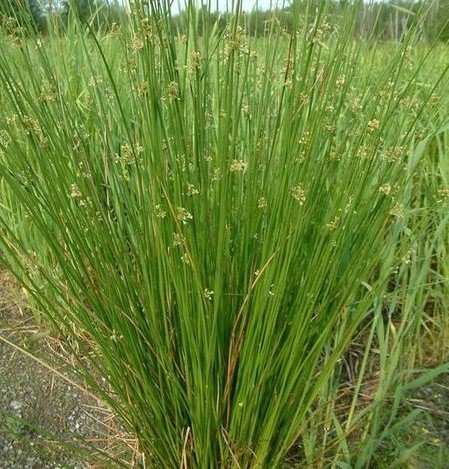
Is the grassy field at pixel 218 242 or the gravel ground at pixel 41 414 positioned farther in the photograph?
the gravel ground at pixel 41 414

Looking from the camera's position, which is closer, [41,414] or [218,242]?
[218,242]

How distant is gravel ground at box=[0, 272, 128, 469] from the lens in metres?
1.47

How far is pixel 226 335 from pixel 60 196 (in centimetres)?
45

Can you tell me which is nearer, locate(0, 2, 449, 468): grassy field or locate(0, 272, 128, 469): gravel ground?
locate(0, 2, 449, 468): grassy field

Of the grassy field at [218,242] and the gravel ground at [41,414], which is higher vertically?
the grassy field at [218,242]

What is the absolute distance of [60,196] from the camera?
1211 mm

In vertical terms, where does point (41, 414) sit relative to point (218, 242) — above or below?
below

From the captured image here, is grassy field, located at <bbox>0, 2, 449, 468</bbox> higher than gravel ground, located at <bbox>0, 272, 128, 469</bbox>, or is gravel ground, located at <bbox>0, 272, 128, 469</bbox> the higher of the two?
grassy field, located at <bbox>0, 2, 449, 468</bbox>

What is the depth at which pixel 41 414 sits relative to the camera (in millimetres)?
1644

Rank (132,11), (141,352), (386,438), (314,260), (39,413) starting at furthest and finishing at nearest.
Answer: (39,413) < (386,438) < (141,352) < (314,260) < (132,11)

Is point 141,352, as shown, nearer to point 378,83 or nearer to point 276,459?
point 276,459

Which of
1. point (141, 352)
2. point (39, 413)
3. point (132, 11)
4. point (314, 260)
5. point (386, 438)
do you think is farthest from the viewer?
point (39, 413)

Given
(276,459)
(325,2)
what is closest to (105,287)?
(276,459)

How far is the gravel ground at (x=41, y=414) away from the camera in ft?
4.81
